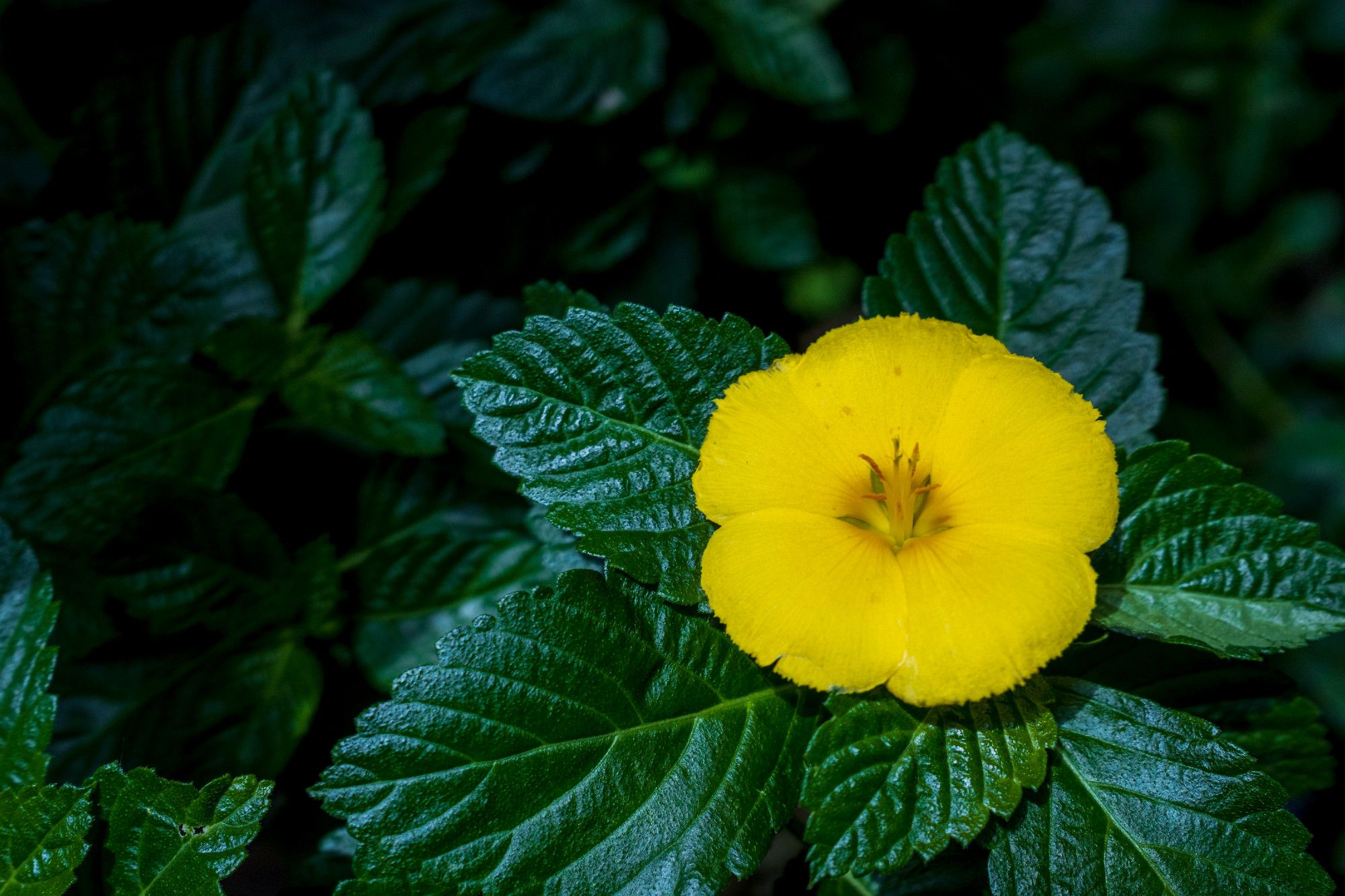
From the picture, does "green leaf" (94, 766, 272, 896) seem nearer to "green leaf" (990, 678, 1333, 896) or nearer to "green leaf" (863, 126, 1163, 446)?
"green leaf" (990, 678, 1333, 896)

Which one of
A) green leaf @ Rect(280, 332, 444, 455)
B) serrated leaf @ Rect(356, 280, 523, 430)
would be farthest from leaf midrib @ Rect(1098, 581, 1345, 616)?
serrated leaf @ Rect(356, 280, 523, 430)

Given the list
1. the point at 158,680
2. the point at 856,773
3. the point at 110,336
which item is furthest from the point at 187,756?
the point at 856,773

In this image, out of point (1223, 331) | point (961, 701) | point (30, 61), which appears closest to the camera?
point (961, 701)

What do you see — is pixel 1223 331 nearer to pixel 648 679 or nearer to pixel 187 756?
pixel 648 679

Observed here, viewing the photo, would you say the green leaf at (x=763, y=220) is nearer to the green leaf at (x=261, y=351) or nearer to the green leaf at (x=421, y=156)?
the green leaf at (x=421, y=156)

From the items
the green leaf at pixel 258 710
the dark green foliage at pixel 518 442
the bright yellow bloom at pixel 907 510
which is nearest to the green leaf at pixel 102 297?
the dark green foliage at pixel 518 442

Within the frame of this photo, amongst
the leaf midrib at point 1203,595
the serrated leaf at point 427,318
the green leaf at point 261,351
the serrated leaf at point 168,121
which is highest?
the serrated leaf at point 168,121
